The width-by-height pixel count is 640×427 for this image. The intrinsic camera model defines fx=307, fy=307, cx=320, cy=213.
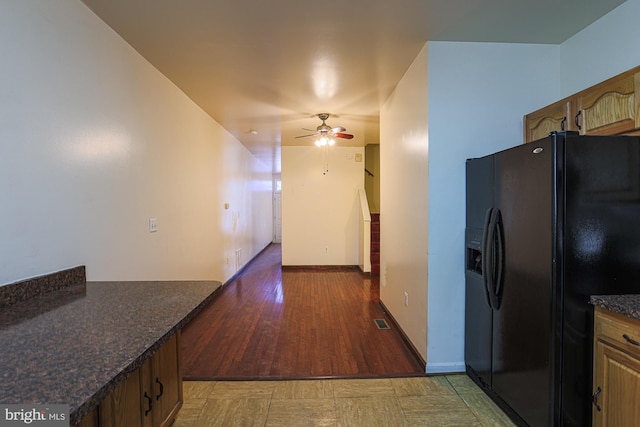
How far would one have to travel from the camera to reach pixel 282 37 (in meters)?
2.19

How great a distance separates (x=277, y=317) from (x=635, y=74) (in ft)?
11.2

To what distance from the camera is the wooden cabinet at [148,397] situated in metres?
1.11

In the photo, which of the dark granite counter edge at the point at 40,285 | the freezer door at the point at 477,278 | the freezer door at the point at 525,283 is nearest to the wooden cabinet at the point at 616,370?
the freezer door at the point at 525,283

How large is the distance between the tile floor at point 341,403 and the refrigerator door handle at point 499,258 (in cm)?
71

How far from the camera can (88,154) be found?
1862mm

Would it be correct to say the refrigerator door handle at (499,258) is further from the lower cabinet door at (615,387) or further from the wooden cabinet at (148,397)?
the wooden cabinet at (148,397)

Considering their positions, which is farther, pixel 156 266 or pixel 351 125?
pixel 351 125

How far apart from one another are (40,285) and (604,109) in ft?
9.87

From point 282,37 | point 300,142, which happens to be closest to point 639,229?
point 282,37

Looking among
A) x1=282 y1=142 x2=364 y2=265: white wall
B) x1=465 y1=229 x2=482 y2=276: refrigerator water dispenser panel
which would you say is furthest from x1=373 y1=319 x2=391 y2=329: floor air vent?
x1=282 y1=142 x2=364 y2=265: white wall

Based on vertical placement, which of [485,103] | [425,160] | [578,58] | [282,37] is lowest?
[425,160]

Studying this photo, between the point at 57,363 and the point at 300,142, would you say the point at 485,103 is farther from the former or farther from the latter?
the point at 300,142

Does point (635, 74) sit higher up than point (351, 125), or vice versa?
point (351, 125)

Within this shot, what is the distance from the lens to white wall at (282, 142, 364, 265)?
622 centimetres
